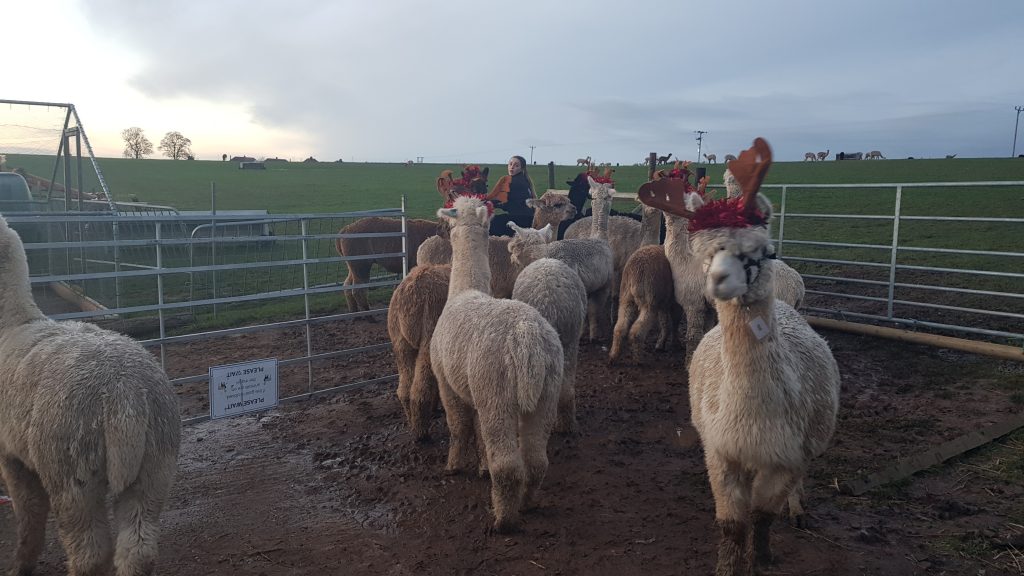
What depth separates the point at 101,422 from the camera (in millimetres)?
2951

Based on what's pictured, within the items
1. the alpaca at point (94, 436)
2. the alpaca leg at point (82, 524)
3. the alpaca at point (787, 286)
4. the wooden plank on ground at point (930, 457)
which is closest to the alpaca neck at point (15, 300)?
the alpaca at point (94, 436)

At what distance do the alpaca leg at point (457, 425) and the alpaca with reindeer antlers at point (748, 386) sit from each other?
6.17 ft

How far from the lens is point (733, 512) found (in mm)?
3311

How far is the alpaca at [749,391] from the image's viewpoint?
10.1 ft

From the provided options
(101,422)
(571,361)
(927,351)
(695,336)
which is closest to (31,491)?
(101,422)

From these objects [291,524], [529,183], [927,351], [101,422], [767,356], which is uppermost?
[529,183]

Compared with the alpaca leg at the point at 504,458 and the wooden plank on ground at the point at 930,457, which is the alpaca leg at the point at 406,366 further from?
the wooden plank on ground at the point at 930,457

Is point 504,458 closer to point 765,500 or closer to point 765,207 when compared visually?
→ point 765,500

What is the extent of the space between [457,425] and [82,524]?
7.77 ft

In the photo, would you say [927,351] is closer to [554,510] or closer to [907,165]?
[554,510]

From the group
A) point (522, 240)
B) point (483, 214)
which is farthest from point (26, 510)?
point (522, 240)

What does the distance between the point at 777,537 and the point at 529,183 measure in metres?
8.00

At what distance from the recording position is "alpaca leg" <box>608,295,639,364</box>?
770cm

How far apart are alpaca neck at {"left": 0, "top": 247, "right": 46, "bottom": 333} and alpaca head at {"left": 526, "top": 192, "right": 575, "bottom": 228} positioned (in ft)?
22.6
